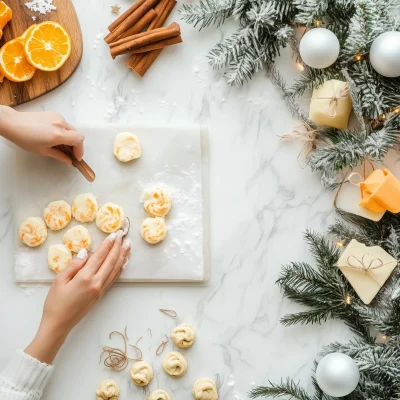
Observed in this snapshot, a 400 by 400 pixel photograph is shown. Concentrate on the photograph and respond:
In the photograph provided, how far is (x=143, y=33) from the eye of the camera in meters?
1.37

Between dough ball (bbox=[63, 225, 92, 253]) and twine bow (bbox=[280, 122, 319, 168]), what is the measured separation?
0.54 m

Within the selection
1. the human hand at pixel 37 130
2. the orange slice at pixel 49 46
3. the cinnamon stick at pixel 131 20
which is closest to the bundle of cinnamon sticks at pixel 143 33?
the cinnamon stick at pixel 131 20

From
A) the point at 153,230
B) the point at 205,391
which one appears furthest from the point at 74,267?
the point at 205,391

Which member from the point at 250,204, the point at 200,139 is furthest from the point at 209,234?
the point at 200,139

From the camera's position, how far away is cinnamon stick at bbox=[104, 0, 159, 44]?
4.50 feet

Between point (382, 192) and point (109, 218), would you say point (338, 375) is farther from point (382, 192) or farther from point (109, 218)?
point (109, 218)

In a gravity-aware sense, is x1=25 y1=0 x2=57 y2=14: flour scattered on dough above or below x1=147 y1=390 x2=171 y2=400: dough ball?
above

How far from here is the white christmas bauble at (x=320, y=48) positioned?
125 cm

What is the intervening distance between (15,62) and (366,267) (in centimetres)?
96

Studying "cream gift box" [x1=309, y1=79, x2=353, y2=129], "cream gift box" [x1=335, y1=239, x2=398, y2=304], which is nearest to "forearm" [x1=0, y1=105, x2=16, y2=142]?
"cream gift box" [x1=309, y1=79, x2=353, y2=129]

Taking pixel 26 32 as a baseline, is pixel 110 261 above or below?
below

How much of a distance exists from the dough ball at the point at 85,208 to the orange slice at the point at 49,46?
32 centimetres

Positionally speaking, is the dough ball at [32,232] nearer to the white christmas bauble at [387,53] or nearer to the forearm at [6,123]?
the forearm at [6,123]

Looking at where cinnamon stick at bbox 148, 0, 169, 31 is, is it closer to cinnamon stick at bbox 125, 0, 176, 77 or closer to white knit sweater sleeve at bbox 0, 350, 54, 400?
cinnamon stick at bbox 125, 0, 176, 77
